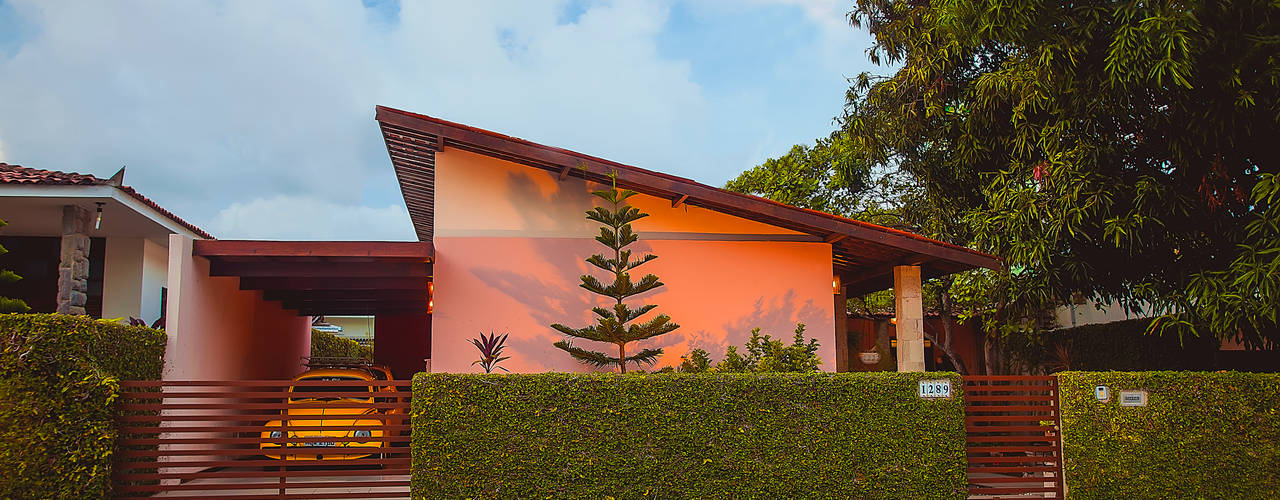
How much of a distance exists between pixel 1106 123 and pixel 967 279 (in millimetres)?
7871

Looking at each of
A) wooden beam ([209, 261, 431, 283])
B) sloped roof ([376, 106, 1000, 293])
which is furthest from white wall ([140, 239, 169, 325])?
sloped roof ([376, 106, 1000, 293])

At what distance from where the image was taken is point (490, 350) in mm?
9234

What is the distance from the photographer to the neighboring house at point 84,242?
10250mm

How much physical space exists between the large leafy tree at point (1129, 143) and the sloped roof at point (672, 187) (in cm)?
85

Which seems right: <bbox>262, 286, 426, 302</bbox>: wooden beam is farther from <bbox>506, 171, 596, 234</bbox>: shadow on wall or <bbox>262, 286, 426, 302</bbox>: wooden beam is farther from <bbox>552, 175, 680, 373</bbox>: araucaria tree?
<bbox>552, 175, 680, 373</bbox>: araucaria tree

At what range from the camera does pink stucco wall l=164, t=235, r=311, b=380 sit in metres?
8.92

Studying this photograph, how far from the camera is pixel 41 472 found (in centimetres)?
676

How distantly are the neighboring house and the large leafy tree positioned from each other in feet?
33.9

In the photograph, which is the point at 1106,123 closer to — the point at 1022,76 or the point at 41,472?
the point at 1022,76

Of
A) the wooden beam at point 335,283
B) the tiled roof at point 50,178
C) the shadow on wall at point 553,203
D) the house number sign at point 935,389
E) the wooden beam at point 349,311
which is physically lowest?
the house number sign at point 935,389

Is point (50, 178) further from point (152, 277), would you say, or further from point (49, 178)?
point (152, 277)

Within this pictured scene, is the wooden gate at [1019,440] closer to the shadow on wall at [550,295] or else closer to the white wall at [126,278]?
the shadow on wall at [550,295]

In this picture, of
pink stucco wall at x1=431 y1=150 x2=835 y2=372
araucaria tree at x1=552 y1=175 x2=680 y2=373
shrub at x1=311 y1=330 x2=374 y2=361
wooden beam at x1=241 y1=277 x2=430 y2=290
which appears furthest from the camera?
shrub at x1=311 y1=330 x2=374 y2=361

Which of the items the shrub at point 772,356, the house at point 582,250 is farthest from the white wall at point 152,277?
the shrub at point 772,356
